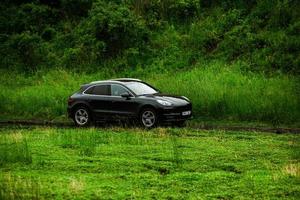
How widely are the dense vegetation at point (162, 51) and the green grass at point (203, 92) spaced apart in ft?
0.13

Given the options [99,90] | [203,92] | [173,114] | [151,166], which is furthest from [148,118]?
[151,166]

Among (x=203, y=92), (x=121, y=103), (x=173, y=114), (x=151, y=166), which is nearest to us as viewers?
(x=151, y=166)

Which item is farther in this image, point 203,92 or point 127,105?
point 203,92

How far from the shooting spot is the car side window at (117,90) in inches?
846

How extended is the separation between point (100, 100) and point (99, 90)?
480 mm

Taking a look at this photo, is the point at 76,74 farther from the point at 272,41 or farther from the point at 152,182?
the point at 152,182

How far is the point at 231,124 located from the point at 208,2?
49.2 feet

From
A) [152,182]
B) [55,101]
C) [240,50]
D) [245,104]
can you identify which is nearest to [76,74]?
[55,101]

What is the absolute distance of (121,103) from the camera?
21297mm

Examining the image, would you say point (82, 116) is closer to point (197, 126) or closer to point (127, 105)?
point (127, 105)

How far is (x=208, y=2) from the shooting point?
3459cm

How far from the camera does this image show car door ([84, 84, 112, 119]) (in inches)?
852

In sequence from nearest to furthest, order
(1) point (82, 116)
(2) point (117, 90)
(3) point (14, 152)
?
(3) point (14, 152), (2) point (117, 90), (1) point (82, 116)

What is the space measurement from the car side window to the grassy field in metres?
3.51
